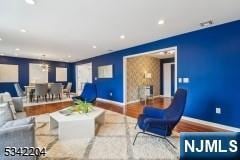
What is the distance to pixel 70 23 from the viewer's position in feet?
10.8

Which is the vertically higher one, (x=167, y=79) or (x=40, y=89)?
(x=167, y=79)

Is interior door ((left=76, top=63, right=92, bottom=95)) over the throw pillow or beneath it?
over

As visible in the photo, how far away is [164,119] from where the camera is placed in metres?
2.52

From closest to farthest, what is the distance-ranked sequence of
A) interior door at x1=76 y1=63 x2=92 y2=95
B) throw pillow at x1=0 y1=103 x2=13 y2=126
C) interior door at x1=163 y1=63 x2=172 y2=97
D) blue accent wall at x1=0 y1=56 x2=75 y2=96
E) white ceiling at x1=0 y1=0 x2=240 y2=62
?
1. throw pillow at x1=0 y1=103 x2=13 y2=126
2. white ceiling at x1=0 y1=0 x2=240 y2=62
3. blue accent wall at x1=0 y1=56 x2=75 y2=96
4. interior door at x1=163 y1=63 x2=172 y2=97
5. interior door at x1=76 y1=63 x2=92 y2=95

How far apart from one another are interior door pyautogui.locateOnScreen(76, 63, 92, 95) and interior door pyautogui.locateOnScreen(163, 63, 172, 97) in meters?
5.25

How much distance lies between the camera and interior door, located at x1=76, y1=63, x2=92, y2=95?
10634mm

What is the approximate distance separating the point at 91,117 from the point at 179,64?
114 inches

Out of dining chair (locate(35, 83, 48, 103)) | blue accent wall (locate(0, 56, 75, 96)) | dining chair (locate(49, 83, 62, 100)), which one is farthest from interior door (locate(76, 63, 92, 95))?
dining chair (locate(35, 83, 48, 103))

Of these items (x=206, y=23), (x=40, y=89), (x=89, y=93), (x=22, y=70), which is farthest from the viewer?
(x=22, y=70)

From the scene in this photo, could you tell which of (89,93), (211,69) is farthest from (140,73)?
(211,69)

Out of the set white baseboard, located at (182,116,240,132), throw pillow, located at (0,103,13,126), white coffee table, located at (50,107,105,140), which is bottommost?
white baseboard, located at (182,116,240,132)

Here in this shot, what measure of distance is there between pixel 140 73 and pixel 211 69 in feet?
12.8

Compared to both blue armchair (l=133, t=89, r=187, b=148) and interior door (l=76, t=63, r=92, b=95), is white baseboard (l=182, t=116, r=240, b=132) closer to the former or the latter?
blue armchair (l=133, t=89, r=187, b=148)

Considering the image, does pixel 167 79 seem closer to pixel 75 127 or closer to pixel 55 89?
pixel 55 89
